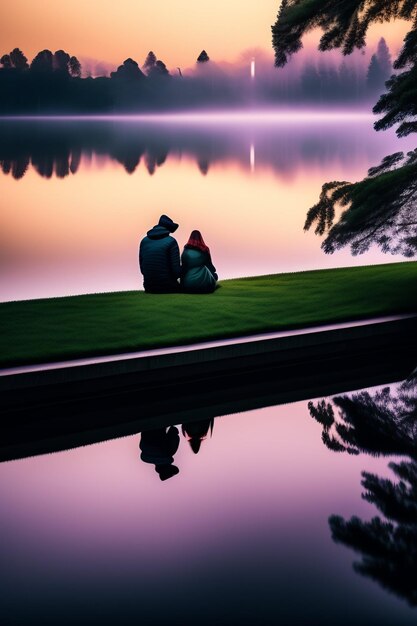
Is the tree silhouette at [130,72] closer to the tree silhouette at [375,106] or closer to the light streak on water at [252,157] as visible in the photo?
the light streak on water at [252,157]

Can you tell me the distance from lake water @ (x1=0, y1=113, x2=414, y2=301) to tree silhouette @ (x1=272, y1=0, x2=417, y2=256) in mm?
6254

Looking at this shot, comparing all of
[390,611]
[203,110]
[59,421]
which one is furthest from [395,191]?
[203,110]

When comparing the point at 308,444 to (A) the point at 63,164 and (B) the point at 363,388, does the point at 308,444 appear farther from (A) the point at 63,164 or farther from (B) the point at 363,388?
(A) the point at 63,164

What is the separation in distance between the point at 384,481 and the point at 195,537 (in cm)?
170

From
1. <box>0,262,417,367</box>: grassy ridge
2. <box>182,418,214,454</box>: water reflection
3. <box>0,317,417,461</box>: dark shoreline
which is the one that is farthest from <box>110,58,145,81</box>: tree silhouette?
<box>182,418,214,454</box>: water reflection

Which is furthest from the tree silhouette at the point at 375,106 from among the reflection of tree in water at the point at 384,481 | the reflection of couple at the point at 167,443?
the reflection of couple at the point at 167,443

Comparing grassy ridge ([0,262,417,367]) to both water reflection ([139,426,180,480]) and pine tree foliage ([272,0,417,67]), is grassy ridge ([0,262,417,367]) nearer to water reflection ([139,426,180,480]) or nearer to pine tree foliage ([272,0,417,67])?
water reflection ([139,426,180,480])

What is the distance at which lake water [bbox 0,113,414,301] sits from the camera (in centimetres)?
2117

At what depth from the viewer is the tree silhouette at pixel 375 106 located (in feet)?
41.2

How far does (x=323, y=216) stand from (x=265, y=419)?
4876 millimetres

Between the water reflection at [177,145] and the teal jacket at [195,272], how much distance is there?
2479 cm

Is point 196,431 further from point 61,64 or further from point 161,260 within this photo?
point 61,64

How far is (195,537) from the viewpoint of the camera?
6.34 meters

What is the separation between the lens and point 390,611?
539 centimetres
